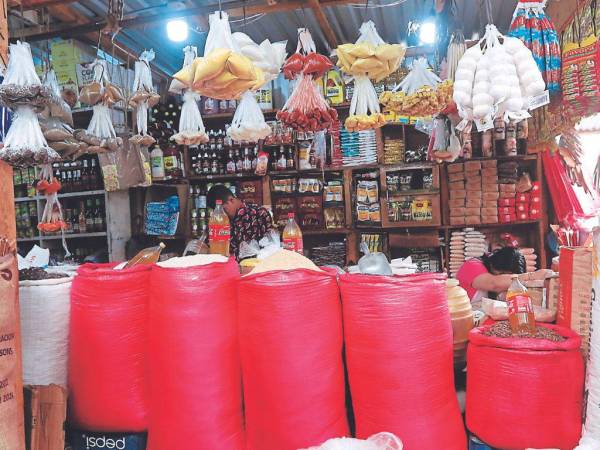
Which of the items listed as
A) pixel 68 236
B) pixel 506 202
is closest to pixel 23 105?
pixel 68 236

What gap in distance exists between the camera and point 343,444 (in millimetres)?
1479

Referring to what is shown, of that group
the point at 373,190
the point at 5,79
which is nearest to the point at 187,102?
the point at 5,79

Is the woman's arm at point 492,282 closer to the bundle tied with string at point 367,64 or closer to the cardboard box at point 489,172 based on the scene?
the bundle tied with string at point 367,64

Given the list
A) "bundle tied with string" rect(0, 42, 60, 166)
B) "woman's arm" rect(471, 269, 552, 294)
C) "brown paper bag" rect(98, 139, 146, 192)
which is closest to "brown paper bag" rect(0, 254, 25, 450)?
"bundle tied with string" rect(0, 42, 60, 166)

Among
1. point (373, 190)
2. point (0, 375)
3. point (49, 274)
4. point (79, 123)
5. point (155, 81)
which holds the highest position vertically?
point (155, 81)

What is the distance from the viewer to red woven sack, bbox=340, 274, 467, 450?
1551 mm

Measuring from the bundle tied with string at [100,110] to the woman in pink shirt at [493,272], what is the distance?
94.5 inches

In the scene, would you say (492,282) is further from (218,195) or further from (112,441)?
(218,195)

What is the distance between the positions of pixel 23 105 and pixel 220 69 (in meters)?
0.80

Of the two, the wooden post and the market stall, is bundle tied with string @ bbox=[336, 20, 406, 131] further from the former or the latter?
the wooden post

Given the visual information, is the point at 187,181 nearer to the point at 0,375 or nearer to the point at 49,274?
the point at 49,274

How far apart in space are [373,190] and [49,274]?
3.53m

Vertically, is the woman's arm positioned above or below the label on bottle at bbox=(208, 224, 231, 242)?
below

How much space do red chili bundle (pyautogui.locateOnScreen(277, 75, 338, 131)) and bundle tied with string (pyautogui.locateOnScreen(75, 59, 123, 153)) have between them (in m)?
1.12
